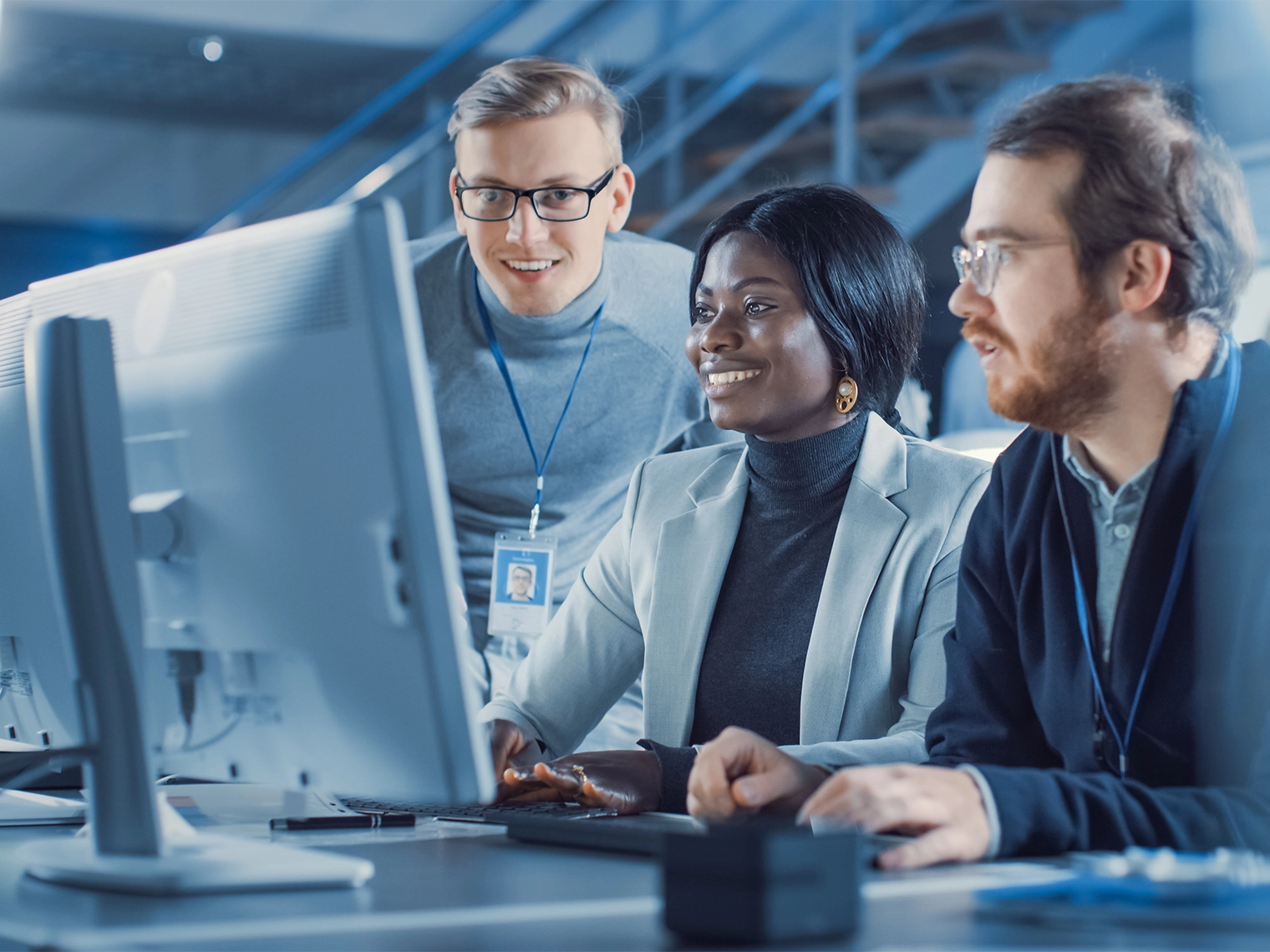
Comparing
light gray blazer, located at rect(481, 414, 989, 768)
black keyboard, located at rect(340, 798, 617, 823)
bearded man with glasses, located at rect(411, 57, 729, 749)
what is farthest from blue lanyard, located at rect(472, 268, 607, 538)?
black keyboard, located at rect(340, 798, 617, 823)

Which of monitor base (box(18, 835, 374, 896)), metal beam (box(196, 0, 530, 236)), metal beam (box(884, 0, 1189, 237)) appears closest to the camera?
monitor base (box(18, 835, 374, 896))

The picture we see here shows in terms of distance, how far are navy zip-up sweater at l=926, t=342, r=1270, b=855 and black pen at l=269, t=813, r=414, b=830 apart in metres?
0.58

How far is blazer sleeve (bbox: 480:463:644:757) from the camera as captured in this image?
6.69 ft

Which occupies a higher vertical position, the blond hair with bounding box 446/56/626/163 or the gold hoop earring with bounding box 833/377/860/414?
the blond hair with bounding box 446/56/626/163

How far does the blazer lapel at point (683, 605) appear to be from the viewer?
6.66 feet

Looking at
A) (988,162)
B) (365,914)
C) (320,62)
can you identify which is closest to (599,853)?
(365,914)

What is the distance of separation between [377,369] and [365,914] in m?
0.38

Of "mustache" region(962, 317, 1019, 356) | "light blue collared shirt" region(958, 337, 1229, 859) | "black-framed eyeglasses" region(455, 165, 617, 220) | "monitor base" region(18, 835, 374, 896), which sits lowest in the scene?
"monitor base" region(18, 835, 374, 896)

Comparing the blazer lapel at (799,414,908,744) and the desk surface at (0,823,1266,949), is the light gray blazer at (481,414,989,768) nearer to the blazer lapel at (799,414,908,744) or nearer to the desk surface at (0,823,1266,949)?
the blazer lapel at (799,414,908,744)

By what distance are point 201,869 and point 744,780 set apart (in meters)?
0.51

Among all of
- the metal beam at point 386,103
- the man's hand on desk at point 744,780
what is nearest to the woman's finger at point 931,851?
the man's hand on desk at point 744,780

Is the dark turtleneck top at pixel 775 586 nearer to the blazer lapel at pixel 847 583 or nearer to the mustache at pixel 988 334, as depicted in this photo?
the blazer lapel at pixel 847 583

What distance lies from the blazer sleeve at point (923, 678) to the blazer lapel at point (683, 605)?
260mm

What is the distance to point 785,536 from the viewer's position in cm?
210
